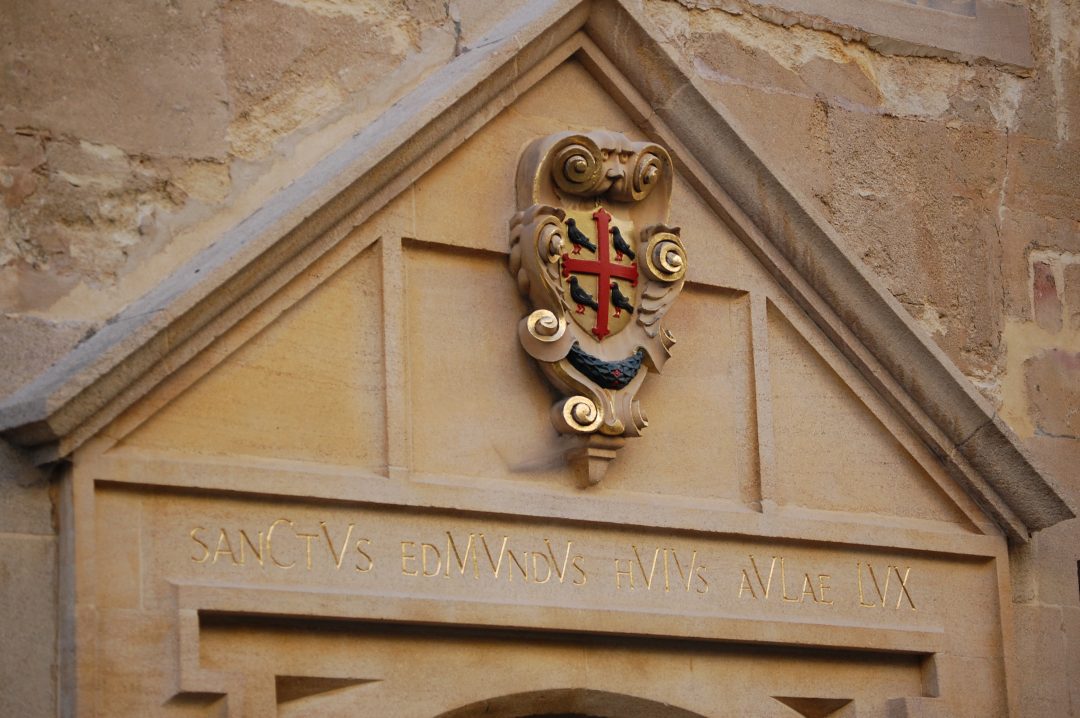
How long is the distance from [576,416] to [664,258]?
51 cm

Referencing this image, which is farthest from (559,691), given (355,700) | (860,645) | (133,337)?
(133,337)

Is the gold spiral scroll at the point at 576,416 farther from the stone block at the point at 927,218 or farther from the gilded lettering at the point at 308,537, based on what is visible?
the stone block at the point at 927,218

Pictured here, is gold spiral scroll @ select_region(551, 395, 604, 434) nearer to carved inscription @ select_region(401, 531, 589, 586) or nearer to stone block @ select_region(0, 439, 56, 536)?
carved inscription @ select_region(401, 531, 589, 586)

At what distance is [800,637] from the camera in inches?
209

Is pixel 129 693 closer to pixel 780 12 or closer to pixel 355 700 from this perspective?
pixel 355 700

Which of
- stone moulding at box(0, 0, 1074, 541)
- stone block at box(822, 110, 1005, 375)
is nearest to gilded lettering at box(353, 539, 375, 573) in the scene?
stone moulding at box(0, 0, 1074, 541)

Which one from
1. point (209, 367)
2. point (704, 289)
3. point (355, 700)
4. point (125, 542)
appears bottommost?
point (355, 700)

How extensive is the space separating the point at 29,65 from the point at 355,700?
1718 mm

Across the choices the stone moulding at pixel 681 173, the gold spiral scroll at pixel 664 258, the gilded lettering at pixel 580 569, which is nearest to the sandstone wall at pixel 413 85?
the stone moulding at pixel 681 173

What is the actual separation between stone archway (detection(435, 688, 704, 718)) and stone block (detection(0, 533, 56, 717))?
3.21ft

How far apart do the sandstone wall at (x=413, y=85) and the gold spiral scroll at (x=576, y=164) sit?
0.44m

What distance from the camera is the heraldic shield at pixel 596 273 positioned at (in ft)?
16.7

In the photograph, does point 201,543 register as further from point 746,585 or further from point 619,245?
point 746,585


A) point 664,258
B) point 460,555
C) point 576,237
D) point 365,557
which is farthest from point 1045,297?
point 365,557
